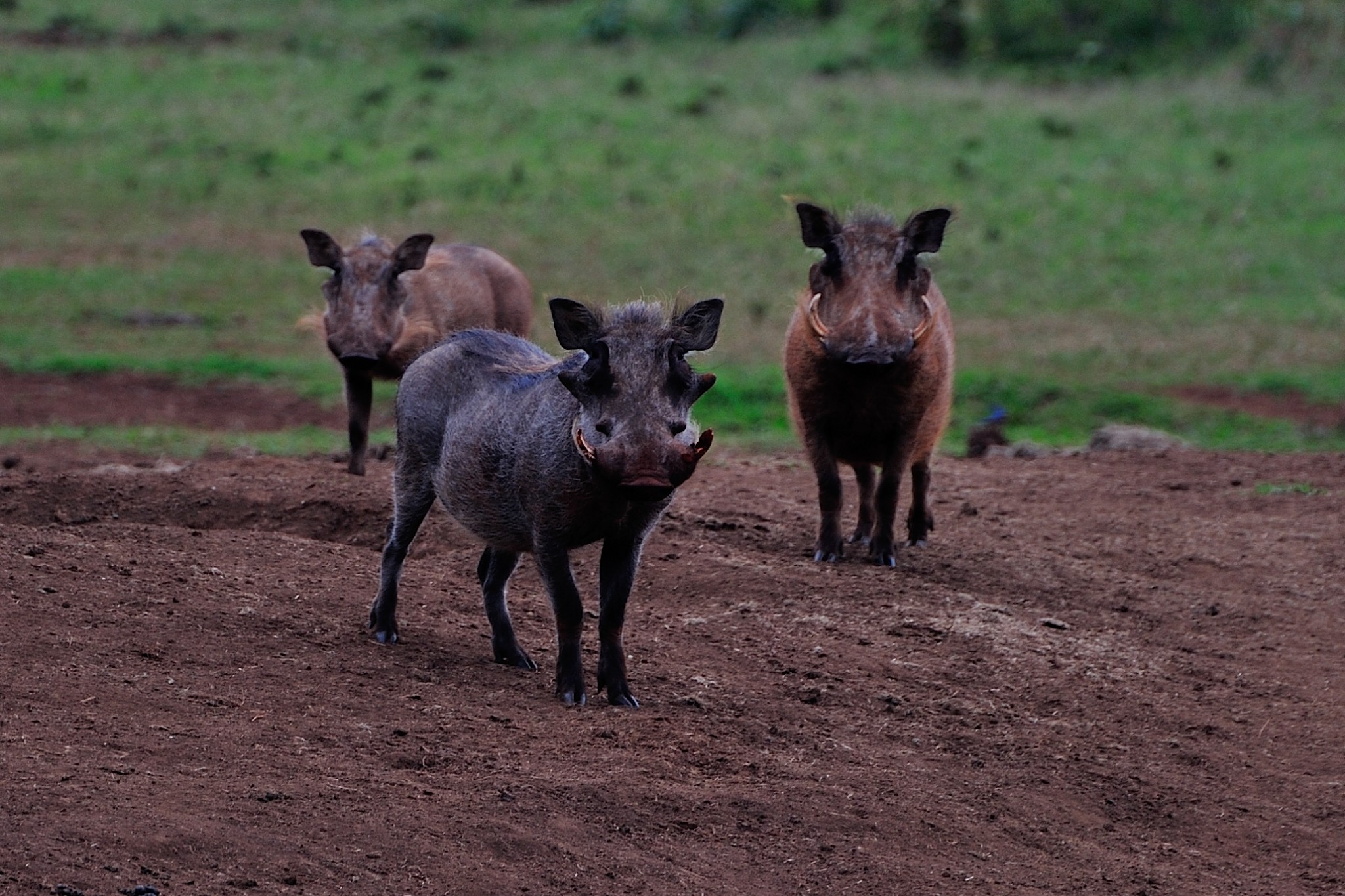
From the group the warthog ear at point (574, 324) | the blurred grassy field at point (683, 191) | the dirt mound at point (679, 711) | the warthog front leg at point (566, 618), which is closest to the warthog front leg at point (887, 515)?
the dirt mound at point (679, 711)

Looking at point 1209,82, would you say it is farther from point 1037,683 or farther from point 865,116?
point 1037,683

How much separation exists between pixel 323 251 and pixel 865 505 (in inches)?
117

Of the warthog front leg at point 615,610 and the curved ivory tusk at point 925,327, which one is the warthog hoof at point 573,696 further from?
the curved ivory tusk at point 925,327

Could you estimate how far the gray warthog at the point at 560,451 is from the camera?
15.7 ft

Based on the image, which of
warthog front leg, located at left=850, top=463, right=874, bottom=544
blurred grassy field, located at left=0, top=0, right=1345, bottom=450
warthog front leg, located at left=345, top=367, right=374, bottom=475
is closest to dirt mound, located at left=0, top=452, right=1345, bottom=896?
warthog front leg, located at left=850, top=463, right=874, bottom=544

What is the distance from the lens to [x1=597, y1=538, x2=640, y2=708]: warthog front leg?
5.25 metres

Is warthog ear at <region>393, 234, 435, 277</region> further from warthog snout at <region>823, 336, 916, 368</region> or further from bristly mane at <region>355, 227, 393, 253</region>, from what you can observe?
warthog snout at <region>823, 336, 916, 368</region>

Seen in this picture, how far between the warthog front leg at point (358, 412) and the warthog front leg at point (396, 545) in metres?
2.59

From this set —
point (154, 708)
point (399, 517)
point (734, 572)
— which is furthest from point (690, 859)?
point (734, 572)

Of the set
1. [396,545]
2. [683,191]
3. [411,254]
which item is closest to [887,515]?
[396,545]

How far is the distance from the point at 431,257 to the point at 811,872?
596 cm

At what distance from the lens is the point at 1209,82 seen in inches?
797

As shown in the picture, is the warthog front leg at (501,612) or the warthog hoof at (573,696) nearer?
the warthog hoof at (573,696)

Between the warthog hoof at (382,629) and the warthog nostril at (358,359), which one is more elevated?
the warthog nostril at (358,359)
